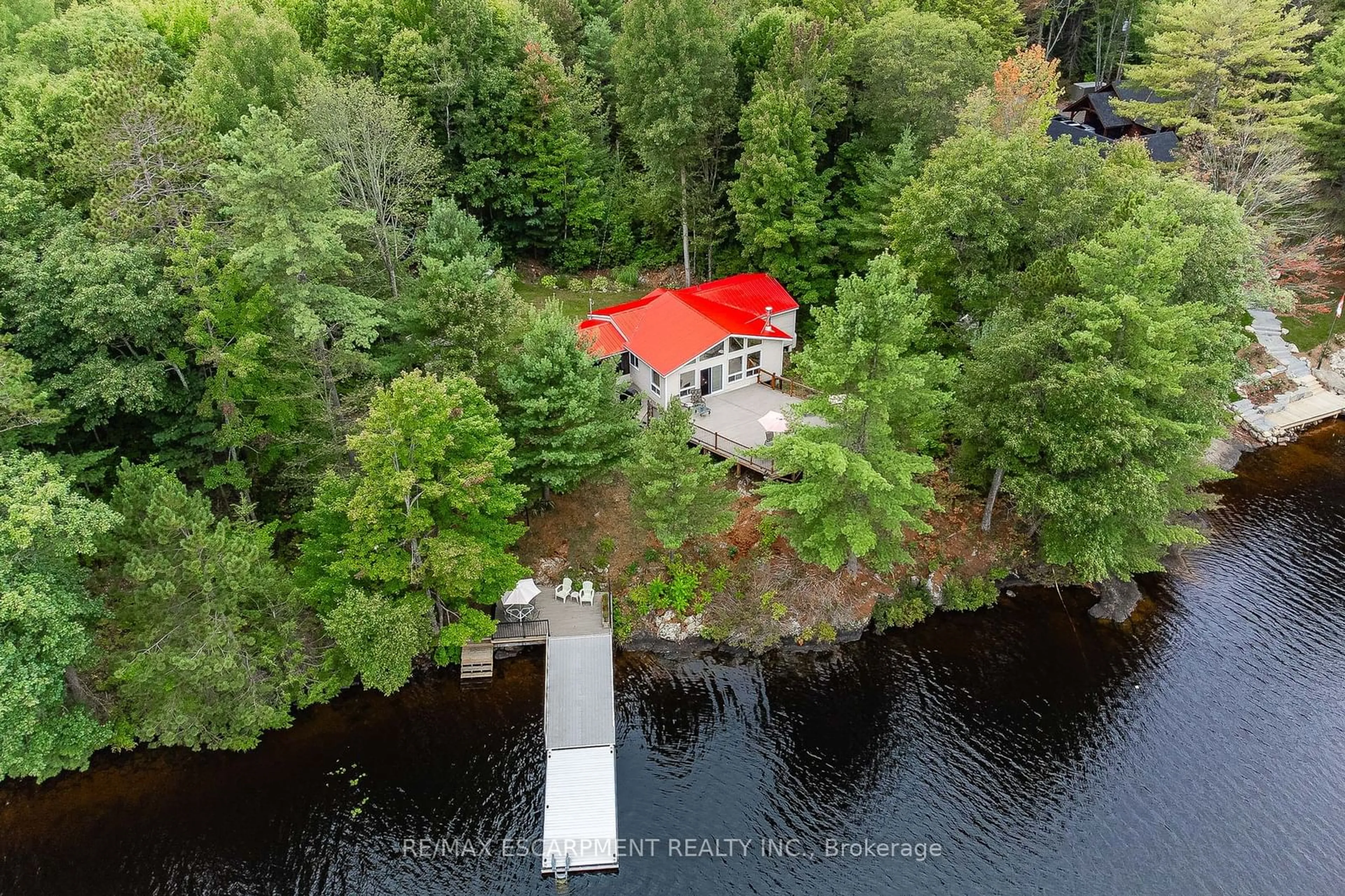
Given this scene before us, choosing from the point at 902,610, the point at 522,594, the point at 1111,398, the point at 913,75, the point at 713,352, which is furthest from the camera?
the point at 913,75

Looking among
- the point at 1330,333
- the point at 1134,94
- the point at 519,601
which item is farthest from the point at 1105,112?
the point at 519,601

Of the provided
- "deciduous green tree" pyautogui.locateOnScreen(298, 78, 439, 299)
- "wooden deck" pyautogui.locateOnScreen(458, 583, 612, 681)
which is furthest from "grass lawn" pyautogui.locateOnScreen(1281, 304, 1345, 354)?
"deciduous green tree" pyautogui.locateOnScreen(298, 78, 439, 299)

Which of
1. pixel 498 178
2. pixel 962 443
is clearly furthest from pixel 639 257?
pixel 962 443

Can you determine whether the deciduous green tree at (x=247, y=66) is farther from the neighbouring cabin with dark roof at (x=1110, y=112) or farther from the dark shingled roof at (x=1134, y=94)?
the neighbouring cabin with dark roof at (x=1110, y=112)

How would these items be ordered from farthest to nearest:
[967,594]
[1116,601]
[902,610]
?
[967,594]
[1116,601]
[902,610]

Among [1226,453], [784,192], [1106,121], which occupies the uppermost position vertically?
[1106,121]

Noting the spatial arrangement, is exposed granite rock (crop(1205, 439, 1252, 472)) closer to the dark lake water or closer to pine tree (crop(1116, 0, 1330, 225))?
the dark lake water

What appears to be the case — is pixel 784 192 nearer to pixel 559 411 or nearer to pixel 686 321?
pixel 686 321
